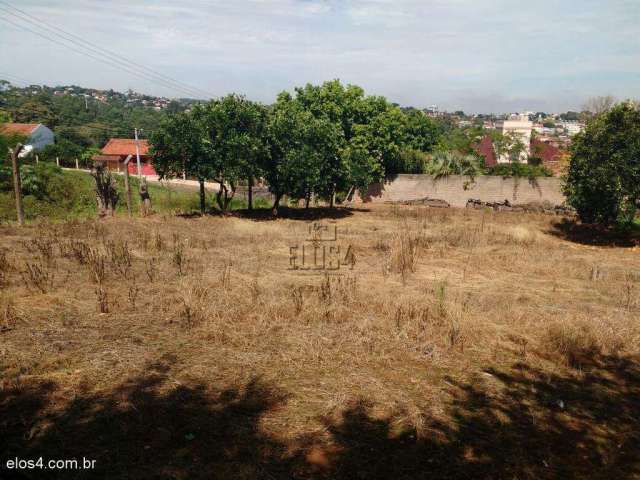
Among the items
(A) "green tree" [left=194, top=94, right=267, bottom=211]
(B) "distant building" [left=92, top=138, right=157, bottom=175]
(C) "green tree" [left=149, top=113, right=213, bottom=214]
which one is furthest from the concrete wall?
(B) "distant building" [left=92, top=138, right=157, bottom=175]

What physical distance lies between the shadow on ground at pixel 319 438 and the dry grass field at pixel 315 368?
0.05ft

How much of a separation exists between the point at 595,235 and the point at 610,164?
3.91m

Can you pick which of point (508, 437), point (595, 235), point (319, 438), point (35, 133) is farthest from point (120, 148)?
point (508, 437)

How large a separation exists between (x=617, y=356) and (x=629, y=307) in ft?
7.49

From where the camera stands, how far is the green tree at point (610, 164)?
12904mm

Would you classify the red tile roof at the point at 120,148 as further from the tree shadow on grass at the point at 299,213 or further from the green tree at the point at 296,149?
the green tree at the point at 296,149

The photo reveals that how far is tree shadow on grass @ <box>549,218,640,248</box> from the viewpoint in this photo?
14992 mm

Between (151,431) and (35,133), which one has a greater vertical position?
(35,133)

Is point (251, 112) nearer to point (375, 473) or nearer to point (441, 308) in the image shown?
point (441, 308)

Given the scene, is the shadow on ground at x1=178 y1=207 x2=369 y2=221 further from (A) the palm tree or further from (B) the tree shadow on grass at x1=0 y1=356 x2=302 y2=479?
(B) the tree shadow on grass at x1=0 y1=356 x2=302 y2=479

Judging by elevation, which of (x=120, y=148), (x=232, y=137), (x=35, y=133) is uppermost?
(x=35, y=133)

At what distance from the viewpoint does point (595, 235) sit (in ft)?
53.0

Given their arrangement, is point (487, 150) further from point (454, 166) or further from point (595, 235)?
point (595, 235)

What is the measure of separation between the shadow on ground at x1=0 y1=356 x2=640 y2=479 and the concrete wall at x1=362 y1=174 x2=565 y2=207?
1913 cm
